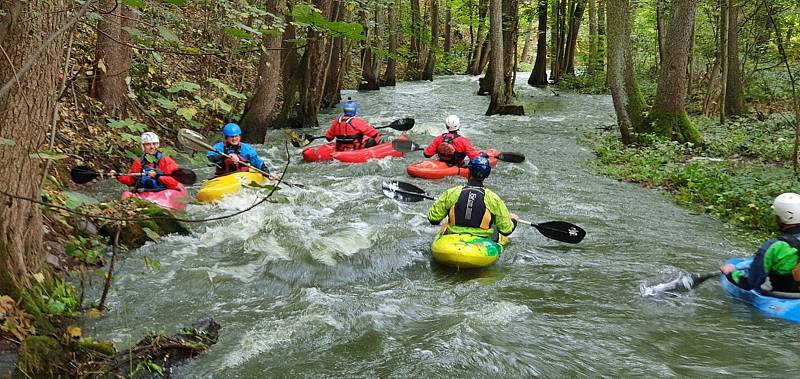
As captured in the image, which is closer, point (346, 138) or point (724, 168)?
point (724, 168)

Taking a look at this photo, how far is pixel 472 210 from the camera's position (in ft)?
20.7

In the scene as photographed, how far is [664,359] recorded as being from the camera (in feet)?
14.3

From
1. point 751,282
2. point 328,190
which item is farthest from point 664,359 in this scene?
point 328,190

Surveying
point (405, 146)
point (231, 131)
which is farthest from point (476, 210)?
point (405, 146)

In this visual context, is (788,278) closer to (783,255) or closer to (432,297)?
(783,255)

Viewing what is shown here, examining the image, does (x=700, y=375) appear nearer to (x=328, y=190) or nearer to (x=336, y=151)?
(x=328, y=190)

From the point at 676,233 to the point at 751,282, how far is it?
2.29 metres

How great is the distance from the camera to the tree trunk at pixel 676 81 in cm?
1101

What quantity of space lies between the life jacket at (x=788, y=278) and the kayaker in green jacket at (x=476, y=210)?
7.72 feet

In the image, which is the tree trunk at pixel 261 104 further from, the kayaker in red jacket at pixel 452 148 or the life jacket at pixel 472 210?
the life jacket at pixel 472 210

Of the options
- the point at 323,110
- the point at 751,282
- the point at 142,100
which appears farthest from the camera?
the point at 323,110

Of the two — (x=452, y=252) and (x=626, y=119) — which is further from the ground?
(x=626, y=119)

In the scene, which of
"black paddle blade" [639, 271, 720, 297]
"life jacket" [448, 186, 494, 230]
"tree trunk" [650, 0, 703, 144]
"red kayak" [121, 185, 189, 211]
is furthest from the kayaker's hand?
"tree trunk" [650, 0, 703, 144]

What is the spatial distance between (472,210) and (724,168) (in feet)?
16.8
